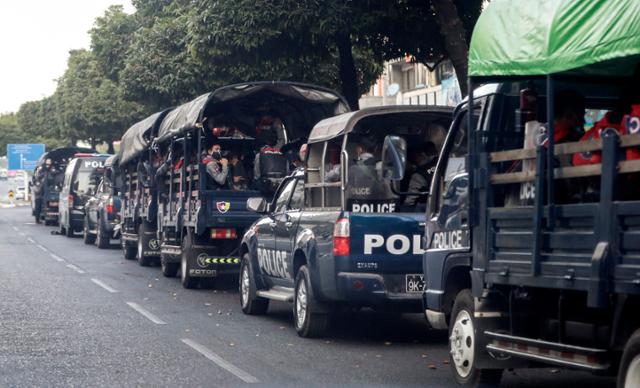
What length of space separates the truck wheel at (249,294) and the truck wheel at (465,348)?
18.2ft

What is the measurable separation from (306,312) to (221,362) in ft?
6.12

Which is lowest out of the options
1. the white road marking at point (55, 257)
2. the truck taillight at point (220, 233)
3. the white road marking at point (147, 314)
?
the white road marking at point (147, 314)

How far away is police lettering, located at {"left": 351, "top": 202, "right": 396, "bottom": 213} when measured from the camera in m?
11.8

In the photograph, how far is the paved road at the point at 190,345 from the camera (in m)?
9.93

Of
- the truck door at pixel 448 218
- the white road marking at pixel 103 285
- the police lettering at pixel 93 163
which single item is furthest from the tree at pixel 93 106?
the truck door at pixel 448 218

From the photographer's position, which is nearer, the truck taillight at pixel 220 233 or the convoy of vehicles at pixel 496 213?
the convoy of vehicles at pixel 496 213

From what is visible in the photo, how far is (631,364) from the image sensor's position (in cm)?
698

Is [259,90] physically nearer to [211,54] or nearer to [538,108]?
[211,54]

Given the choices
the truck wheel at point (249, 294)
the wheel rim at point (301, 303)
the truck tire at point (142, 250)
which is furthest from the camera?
the truck tire at point (142, 250)

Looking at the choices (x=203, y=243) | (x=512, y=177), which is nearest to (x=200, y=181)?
(x=203, y=243)

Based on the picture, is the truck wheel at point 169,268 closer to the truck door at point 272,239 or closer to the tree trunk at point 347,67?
the tree trunk at point 347,67

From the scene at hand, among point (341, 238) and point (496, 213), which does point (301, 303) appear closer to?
point (341, 238)

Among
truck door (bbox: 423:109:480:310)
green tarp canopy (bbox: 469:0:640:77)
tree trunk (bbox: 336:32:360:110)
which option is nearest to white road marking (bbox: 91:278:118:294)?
tree trunk (bbox: 336:32:360:110)

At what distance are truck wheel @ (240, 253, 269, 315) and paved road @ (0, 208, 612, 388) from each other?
145 mm
